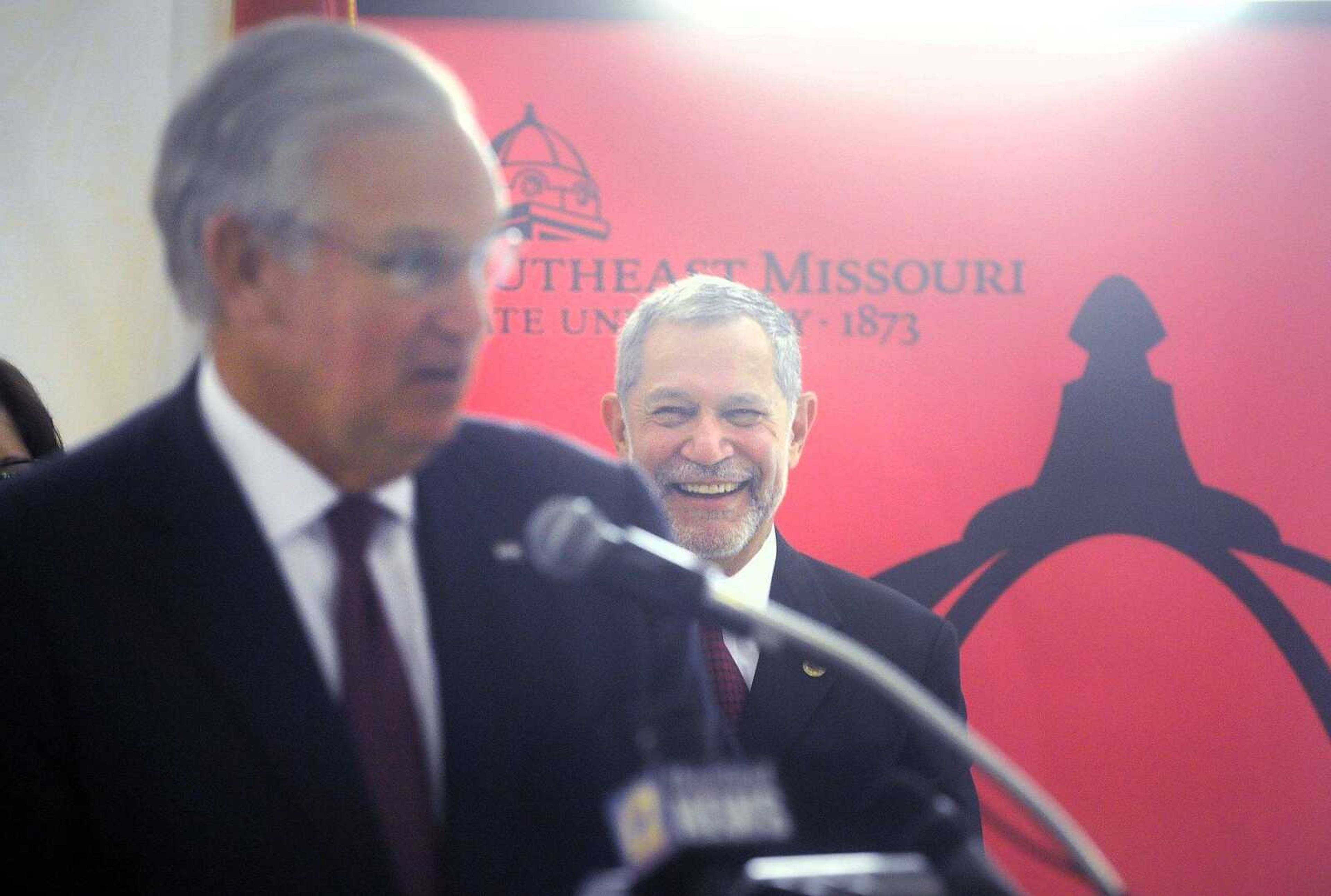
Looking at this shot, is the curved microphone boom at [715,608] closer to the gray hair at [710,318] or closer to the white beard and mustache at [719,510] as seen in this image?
the white beard and mustache at [719,510]

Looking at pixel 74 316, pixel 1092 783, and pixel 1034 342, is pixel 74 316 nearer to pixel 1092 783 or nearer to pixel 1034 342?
pixel 1034 342

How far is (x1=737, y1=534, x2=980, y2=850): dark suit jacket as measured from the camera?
194 cm

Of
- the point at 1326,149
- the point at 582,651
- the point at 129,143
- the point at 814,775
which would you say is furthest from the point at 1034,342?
the point at 582,651

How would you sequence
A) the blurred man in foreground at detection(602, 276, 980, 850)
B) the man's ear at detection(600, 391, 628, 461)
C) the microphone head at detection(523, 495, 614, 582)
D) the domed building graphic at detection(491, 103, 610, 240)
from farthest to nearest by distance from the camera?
the domed building graphic at detection(491, 103, 610, 240) → the man's ear at detection(600, 391, 628, 461) → the blurred man in foreground at detection(602, 276, 980, 850) → the microphone head at detection(523, 495, 614, 582)

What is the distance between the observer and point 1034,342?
3.05 m

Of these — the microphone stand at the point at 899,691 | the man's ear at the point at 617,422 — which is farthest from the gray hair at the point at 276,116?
the man's ear at the point at 617,422

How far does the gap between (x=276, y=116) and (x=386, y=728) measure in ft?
1.43

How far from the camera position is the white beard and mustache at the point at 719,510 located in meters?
2.21

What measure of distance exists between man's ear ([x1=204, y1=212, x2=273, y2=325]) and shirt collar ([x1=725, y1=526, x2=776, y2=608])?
130 centimetres

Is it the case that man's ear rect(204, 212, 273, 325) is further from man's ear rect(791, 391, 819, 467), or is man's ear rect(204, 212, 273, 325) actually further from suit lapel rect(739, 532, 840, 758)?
man's ear rect(791, 391, 819, 467)

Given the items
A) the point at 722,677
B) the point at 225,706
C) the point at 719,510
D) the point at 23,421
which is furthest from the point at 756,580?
the point at 225,706

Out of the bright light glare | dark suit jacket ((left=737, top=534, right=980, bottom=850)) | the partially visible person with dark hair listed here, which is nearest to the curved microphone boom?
dark suit jacket ((left=737, top=534, right=980, bottom=850))

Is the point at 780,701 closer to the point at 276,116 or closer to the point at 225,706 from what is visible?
the point at 225,706

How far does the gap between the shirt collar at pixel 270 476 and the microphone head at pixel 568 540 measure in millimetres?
208
